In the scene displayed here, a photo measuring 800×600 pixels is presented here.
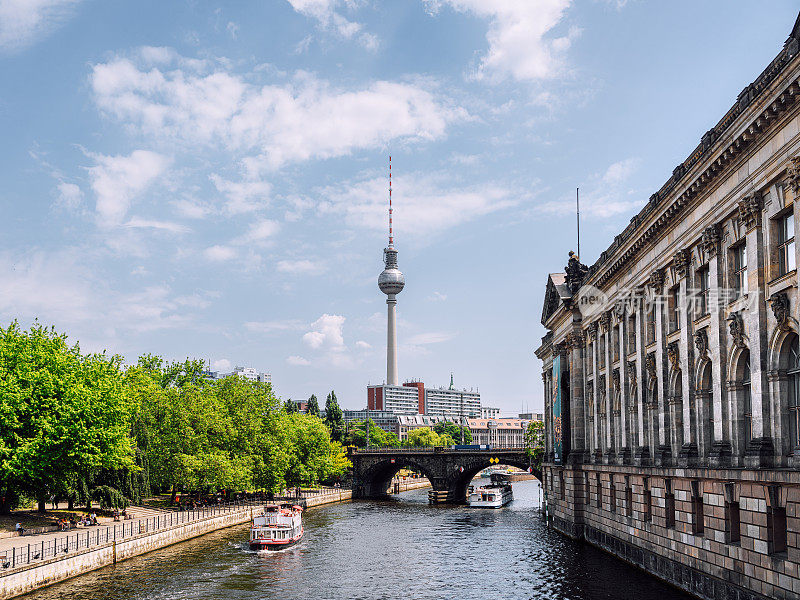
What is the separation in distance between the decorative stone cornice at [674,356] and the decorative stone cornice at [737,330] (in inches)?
379

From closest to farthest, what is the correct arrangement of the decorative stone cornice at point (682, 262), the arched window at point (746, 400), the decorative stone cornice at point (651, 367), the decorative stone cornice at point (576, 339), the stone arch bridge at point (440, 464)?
the arched window at point (746, 400) < the decorative stone cornice at point (682, 262) < the decorative stone cornice at point (651, 367) < the decorative stone cornice at point (576, 339) < the stone arch bridge at point (440, 464)

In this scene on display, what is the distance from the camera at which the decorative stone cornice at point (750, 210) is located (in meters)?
36.8

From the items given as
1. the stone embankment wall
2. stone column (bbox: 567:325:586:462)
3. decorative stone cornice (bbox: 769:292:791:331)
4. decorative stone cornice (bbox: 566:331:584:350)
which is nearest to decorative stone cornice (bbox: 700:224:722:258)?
decorative stone cornice (bbox: 769:292:791:331)

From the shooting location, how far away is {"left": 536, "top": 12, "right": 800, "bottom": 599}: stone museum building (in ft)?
113

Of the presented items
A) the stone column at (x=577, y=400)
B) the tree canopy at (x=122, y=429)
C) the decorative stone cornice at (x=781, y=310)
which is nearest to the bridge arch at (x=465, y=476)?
the tree canopy at (x=122, y=429)

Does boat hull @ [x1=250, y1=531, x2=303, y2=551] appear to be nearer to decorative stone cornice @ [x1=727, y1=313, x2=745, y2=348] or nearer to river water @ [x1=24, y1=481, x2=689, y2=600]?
river water @ [x1=24, y1=481, x2=689, y2=600]

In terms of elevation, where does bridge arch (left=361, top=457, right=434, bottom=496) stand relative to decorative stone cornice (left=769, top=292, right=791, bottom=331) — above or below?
below

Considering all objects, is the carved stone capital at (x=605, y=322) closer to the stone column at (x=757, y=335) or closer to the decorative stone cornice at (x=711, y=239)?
the decorative stone cornice at (x=711, y=239)

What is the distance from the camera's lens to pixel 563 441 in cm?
7925

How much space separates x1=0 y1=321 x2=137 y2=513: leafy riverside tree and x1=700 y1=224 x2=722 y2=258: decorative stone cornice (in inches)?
1871

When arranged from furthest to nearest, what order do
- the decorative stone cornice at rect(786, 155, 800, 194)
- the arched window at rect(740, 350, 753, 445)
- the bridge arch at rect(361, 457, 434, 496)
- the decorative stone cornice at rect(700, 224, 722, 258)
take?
the bridge arch at rect(361, 457, 434, 496) < the decorative stone cornice at rect(700, 224, 722, 258) < the arched window at rect(740, 350, 753, 445) < the decorative stone cornice at rect(786, 155, 800, 194)

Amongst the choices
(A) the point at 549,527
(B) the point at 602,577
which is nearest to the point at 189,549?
(B) the point at 602,577

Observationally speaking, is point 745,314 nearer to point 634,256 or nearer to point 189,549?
point 634,256

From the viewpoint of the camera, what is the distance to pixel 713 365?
42312 millimetres
